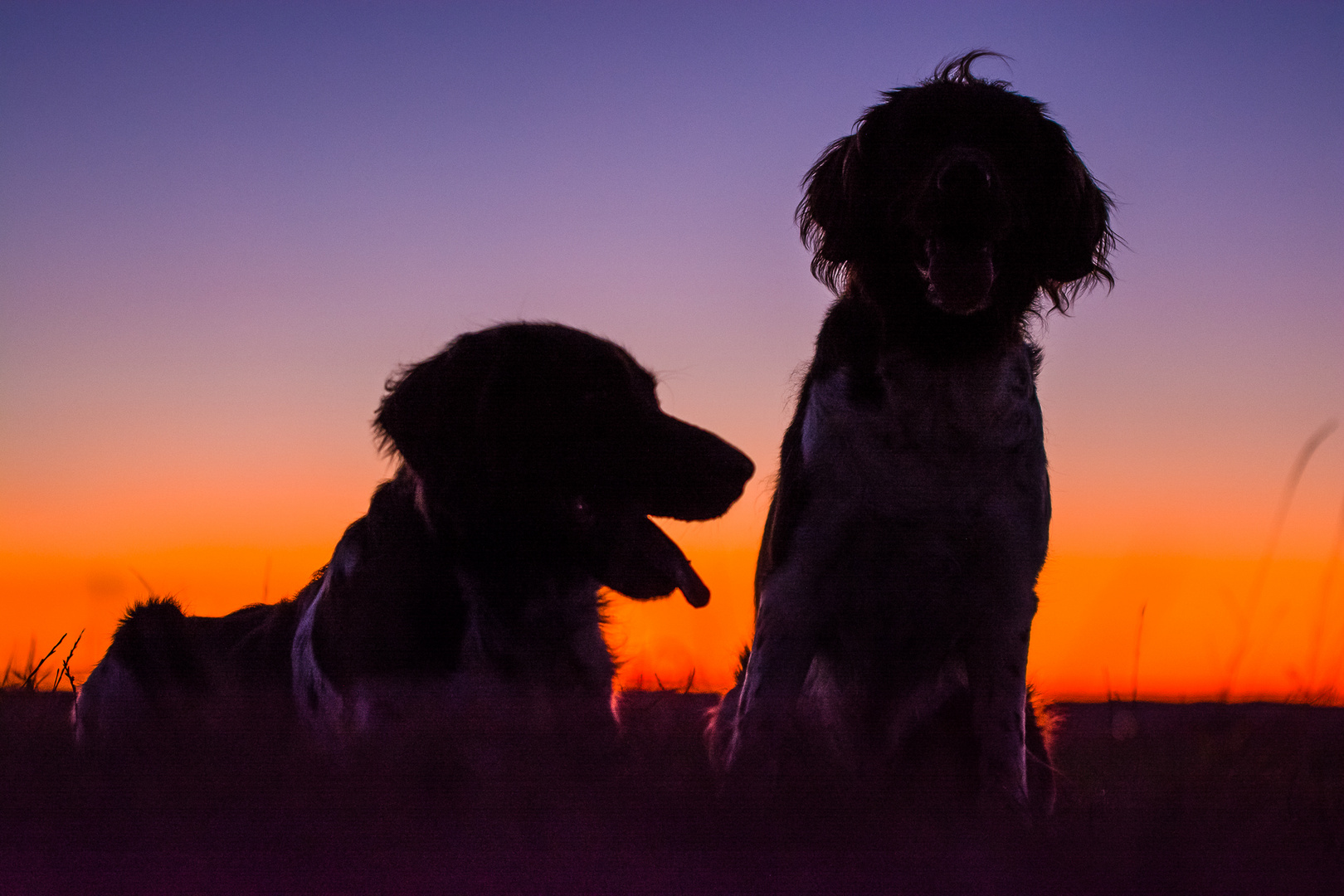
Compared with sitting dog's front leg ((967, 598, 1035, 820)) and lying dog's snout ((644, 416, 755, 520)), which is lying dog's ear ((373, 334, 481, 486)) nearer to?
lying dog's snout ((644, 416, 755, 520))

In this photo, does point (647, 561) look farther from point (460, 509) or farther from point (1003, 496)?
point (1003, 496)

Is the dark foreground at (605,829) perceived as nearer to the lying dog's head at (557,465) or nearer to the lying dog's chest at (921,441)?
the lying dog's head at (557,465)

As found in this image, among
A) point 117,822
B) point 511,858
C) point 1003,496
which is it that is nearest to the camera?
point 511,858

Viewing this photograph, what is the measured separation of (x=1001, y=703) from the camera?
3.22 meters

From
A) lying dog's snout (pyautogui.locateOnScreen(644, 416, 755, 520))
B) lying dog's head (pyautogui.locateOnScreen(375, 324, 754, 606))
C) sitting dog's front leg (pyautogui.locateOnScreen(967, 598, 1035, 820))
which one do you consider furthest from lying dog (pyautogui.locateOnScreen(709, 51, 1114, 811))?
lying dog's head (pyautogui.locateOnScreen(375, 324, 754, 606))

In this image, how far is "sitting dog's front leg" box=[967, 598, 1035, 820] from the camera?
126 inches

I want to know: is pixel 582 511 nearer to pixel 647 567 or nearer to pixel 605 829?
pixel 647 567

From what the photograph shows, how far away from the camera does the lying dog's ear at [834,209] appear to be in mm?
3426

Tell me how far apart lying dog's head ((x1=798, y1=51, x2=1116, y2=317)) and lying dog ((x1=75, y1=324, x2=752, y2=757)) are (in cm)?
77

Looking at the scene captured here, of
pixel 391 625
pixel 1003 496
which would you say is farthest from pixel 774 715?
pixel 391 625

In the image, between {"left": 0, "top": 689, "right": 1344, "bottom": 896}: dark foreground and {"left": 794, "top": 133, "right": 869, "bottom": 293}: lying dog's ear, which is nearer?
{"left": 0, "top": 689, "right": 1344, "bottom": 896}: dark foreground

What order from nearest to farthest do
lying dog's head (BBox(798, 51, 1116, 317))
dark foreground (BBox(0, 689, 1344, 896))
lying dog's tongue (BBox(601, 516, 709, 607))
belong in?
dark foreground (BBox(0, 689, 1344, 896)), lying dog's head (BBox(798, 51, 1116, 317)), lying dog's tongue (BBox(601, 516, 709, 607))

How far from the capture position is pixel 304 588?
3.67 metres

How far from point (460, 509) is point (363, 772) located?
30.2 inches
